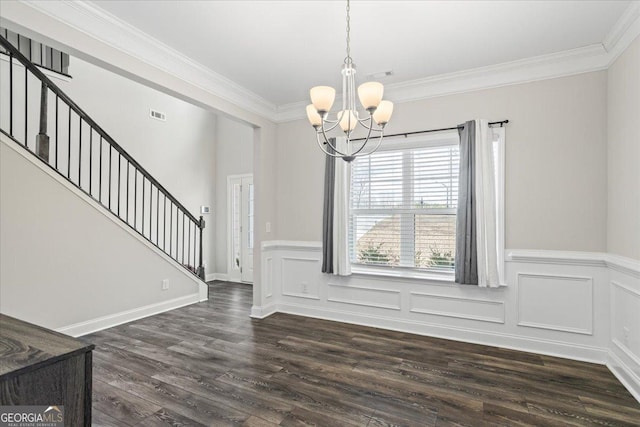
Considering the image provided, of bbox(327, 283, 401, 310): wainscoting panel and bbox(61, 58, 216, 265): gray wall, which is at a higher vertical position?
bbox(61, 58, 216, 265): gray wall

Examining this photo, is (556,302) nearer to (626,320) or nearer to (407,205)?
(626,320)

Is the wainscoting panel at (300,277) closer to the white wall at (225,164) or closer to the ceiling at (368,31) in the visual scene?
the ceiling at (368,31)

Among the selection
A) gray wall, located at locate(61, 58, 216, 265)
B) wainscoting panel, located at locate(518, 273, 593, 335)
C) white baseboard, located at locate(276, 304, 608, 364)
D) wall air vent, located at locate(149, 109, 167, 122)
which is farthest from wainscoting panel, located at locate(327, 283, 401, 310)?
wall air vent, located at locate(149, 109, 167, 122)

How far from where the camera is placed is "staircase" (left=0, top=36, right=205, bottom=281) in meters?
3.58

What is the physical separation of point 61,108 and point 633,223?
21.2 feet

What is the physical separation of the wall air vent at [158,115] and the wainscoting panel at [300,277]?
3.60m

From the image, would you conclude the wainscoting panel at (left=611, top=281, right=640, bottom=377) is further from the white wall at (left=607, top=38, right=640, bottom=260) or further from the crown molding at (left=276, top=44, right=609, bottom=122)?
the crown molding at (left=276, top=44, right=609, bottom=122)

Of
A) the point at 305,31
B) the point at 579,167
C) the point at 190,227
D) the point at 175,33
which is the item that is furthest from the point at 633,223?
the point at 190,227

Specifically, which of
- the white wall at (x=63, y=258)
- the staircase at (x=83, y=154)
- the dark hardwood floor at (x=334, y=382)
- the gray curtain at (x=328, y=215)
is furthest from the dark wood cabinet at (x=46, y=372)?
the gray curtain at (x=328, y=215)

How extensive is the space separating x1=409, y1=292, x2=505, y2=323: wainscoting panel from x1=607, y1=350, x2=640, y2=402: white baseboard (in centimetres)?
85

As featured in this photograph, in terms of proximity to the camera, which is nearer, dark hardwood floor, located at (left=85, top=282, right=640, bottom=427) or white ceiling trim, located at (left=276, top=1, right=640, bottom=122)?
dark hardwood floor, located at (left=85, top=282, right=640, bottom=427)

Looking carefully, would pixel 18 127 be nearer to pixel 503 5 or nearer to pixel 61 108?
pixel 61 108

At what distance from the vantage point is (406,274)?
12.6ft

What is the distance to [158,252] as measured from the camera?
179 inches
